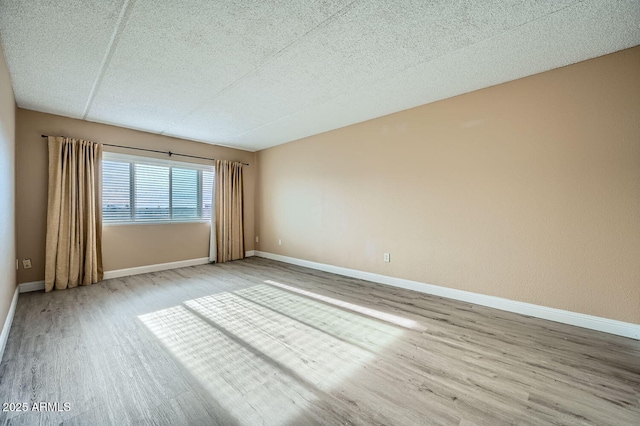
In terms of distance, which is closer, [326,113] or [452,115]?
[452,115]

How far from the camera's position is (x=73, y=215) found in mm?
3824

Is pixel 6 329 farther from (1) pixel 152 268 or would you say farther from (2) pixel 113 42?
(2) pixel 113 42

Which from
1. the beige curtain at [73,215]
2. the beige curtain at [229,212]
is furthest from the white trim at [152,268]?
the beige curtain at [229,212]

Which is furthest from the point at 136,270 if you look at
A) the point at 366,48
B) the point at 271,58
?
the point at 366,48

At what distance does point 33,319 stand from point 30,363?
1101 millimetres

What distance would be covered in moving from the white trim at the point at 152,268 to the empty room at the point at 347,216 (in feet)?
0.10

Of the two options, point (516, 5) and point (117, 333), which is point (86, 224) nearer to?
point (117, 333)

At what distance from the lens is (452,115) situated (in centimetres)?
329

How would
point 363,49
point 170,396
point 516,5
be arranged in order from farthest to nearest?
1. point 363,49
2. point 516,5
3. point 170,396

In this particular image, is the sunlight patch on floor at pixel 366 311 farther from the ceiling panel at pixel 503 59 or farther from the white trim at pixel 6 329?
the white trim at pixel 6 329

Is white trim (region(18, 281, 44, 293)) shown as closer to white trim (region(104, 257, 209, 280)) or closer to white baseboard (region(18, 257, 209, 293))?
white baseboard (region(18, 257, 209, 293))

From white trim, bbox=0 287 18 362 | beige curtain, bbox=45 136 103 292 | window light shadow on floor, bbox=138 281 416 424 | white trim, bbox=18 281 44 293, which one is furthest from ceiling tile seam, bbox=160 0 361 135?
white trim, bbox=18 281 44 293

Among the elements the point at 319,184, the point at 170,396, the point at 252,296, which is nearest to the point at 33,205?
the point at 252,296

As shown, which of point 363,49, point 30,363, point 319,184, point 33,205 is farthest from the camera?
point 319,184
